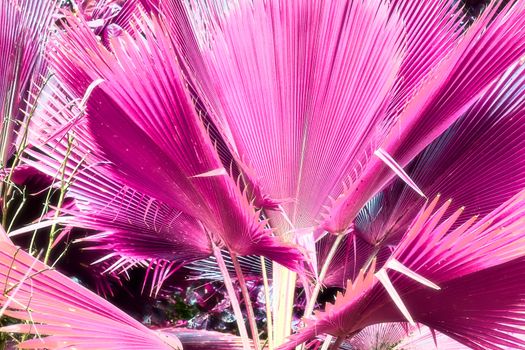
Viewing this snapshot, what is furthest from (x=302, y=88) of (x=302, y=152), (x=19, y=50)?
(x=19, y=50)

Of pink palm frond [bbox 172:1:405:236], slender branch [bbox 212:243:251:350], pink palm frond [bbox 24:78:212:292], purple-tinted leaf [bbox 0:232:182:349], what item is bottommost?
purple-tinted leaf [bbox 0:232:182:349]

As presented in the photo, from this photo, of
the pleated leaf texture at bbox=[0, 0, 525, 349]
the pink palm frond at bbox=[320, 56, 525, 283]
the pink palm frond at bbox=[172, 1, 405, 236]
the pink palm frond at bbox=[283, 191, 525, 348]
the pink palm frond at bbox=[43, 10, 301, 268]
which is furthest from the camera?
the pink palm frond at bbox=[320, 56, 525, 283]

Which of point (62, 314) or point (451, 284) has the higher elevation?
point (451, 284)

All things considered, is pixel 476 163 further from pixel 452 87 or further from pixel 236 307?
pixel 236 307

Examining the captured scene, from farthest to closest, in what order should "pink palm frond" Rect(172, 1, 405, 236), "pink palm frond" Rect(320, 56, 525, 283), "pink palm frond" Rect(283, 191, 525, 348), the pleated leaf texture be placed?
"pink palm frond" Rect(320, 56, 525, 283)
"pink palm frond" Rect(172, 1, 405, 236)
the pleated leaf texture
"pink palm frond" Rect(283, 191, 525, 348)

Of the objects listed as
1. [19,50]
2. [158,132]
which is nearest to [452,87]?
[158,132]

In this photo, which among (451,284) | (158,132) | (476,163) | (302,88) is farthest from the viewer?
(476,163)

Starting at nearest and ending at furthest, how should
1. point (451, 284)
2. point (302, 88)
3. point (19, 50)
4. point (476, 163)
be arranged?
1. point (451, 284)
2. point (302, 88)
3. point (476, 163)
4. point (19, 50)

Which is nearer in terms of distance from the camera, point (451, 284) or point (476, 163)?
point (451, 284)

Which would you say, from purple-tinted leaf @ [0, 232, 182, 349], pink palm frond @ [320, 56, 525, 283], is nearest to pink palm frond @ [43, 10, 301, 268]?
purple-tinted leaf @ [0, 232, 182, 349]

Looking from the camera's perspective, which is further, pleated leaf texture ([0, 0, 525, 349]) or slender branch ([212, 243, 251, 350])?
slender branch ([212, 243, 251, 350])

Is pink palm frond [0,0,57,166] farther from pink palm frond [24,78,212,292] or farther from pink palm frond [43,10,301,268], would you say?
pink palm frond [43,10,301,268]

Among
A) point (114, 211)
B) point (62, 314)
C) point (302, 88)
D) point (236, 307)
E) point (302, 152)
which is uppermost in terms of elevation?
point (302, 88)
